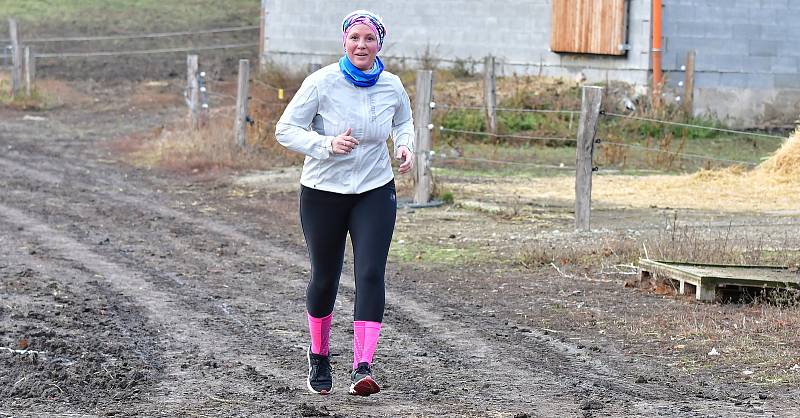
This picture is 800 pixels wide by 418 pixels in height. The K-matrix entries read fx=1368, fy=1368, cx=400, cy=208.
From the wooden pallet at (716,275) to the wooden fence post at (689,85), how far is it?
13172mm

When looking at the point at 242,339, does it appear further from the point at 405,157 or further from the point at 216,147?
the point at 216,147

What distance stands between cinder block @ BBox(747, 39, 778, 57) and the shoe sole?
18.3 m

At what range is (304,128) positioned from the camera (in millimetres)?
6457

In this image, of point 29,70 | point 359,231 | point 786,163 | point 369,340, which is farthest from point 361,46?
point 29,70

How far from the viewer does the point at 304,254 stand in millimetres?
12188

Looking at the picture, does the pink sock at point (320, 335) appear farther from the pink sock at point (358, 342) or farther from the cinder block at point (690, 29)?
the cinder block at point (690, 29)

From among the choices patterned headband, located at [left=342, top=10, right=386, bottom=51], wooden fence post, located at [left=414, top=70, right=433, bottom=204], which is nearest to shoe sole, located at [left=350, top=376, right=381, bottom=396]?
patterned headband, located at [left=342, top=10, right=386, bottom=51]

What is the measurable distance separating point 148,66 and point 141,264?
22.9 meters

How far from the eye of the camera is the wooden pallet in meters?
9.22

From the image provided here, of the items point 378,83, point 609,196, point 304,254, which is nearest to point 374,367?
point 378,83

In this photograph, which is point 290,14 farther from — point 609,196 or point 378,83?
point 378,83

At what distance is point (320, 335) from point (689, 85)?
1725cm

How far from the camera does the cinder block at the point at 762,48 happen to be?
76.4 feet

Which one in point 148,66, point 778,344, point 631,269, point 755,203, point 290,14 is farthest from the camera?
point 148,66
